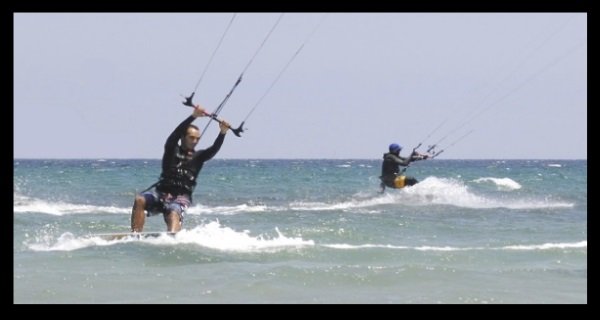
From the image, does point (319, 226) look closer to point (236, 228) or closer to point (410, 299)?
point (236, 228)

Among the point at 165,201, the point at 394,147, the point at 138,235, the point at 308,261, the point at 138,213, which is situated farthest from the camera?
the point at 394,147

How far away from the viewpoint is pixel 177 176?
1186cm

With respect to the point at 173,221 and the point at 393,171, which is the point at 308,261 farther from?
the point at 393,171

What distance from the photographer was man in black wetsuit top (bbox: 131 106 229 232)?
11547mm

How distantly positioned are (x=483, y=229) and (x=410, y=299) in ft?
28.1

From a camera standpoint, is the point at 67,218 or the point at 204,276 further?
the point at 67,218

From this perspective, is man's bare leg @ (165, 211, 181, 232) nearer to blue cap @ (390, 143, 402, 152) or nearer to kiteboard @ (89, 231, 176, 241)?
kiteboard @ (89, 231, 176, 241)

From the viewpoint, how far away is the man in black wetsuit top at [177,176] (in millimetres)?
11547

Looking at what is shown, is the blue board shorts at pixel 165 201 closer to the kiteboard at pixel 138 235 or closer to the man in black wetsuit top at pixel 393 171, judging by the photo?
the kiteboard at pixel 138 235

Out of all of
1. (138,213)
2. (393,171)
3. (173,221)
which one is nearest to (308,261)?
(173,221)

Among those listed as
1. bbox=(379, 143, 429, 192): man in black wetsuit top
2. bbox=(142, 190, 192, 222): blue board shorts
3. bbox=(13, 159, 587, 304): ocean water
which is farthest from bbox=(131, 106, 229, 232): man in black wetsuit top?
bbox=(379, 143, 429, 192): man in black wetsuit top

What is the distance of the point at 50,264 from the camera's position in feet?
36.3
